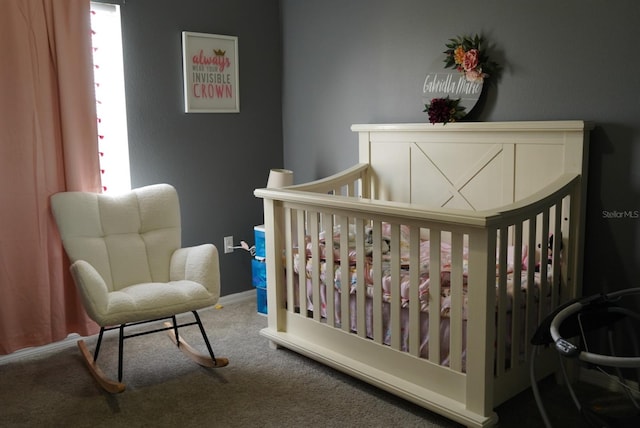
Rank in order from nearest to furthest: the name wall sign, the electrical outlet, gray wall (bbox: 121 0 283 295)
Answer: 1. the name wall sign
2. gray wall (bbox: 121 0 283 295)
3. the electrical outlet

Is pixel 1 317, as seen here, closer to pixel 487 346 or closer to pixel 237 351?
pixel 237 351

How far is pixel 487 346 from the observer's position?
2.13 meters

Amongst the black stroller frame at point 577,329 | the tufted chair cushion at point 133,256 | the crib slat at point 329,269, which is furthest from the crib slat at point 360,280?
the black stroller frame at point 577,329

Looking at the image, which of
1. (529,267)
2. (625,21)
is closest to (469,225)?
(529,267)

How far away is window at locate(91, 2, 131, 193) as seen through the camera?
3.30 meters

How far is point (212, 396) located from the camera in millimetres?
2611

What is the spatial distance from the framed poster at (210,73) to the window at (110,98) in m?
0.38

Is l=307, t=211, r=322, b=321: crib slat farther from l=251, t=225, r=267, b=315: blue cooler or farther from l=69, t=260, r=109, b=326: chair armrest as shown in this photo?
l=69, t=260, r=109, b=326: chair armrest

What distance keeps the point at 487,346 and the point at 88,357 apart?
190 cm

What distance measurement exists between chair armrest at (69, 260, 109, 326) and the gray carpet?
1.23 ft

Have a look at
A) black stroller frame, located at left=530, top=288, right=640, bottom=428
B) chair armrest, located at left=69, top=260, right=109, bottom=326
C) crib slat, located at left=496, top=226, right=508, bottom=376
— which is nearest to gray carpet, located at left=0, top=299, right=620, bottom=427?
crib slat, located at left=496, top=226, right=508, bottom=376

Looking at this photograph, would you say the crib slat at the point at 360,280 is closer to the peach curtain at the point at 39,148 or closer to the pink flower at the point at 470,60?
the pink flower at the point at 470,60

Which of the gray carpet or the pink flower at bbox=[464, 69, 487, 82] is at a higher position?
A: the pink flower at bbox=[464, 69, 487, 82]

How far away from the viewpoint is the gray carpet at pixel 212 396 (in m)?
2.40
